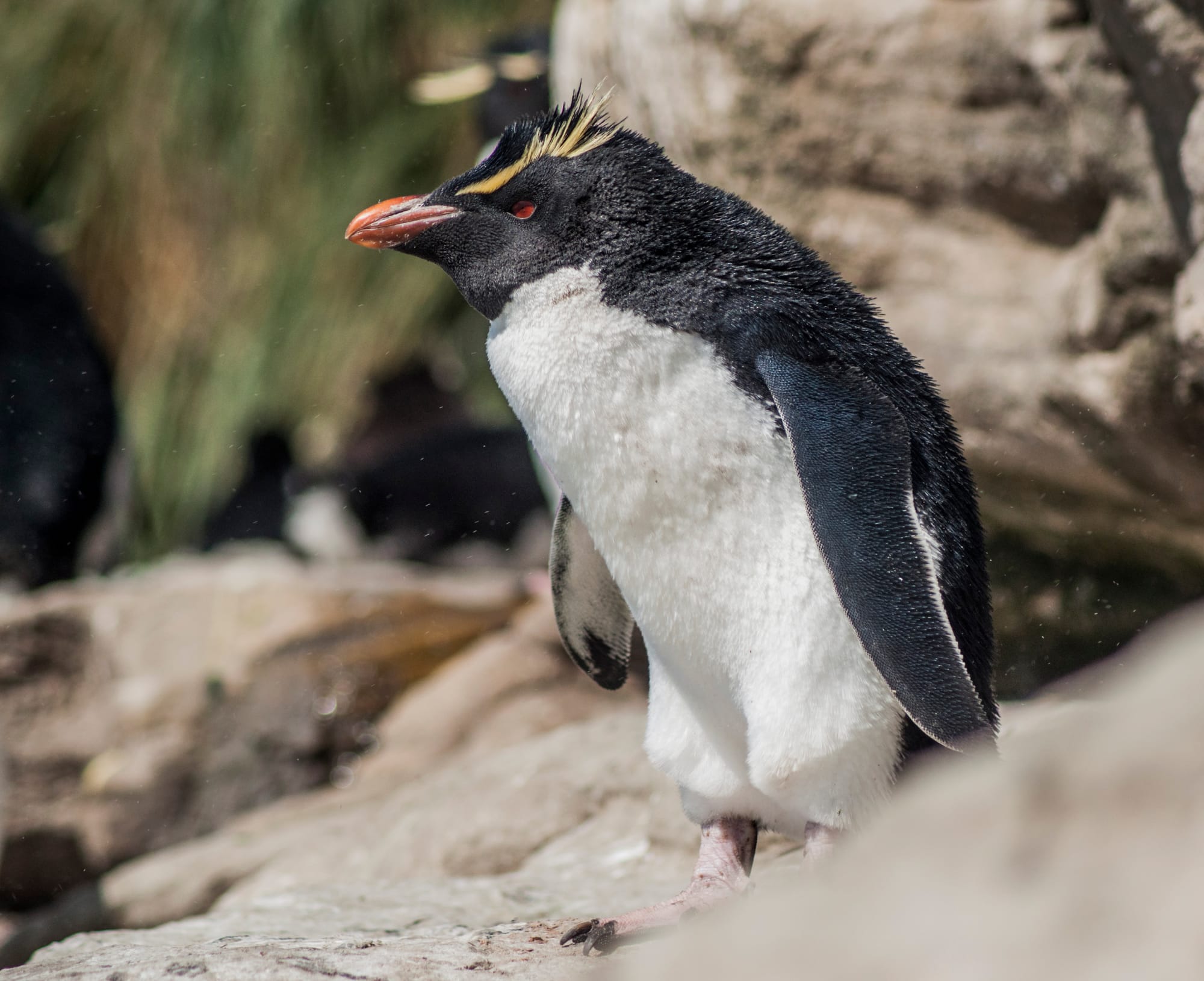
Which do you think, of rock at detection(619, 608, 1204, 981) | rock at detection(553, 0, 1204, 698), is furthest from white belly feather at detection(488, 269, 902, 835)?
rock at detection(553, 0, 1204, 698)

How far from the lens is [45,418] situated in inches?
181

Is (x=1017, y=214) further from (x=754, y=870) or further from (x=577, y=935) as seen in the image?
(x=577, y=935)

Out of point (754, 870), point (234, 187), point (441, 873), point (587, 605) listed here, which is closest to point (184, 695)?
point (441, 873)

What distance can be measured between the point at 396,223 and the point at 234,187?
269 inches

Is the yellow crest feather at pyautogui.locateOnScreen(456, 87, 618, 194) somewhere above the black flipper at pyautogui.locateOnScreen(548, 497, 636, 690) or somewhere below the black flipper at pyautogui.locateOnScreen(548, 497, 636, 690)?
above

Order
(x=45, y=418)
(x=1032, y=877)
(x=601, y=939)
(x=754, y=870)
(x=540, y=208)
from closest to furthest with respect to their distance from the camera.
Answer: (x=1032, y=877) → (x=601, y=939) → (x=540, y=208) → (x=754, y=870) → (x=45, y=418)

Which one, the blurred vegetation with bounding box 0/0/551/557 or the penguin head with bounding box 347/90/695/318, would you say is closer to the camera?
the penguin head with bounding box 347/90/695/318

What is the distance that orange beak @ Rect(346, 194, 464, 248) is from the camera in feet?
5.98

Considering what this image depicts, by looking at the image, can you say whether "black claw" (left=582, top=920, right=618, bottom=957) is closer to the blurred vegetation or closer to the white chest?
the white chest

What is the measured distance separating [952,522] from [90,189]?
311 inches

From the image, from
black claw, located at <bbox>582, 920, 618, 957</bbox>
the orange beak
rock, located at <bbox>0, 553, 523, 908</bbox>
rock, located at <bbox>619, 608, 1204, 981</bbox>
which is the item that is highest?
rock, located at <bbox>619, 608, 1204, 981</bbox>

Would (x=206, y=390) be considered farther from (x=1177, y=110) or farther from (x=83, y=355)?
(x=1177, y=110)

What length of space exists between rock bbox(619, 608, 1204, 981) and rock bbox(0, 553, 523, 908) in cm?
324

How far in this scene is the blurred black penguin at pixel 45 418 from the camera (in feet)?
14.5
